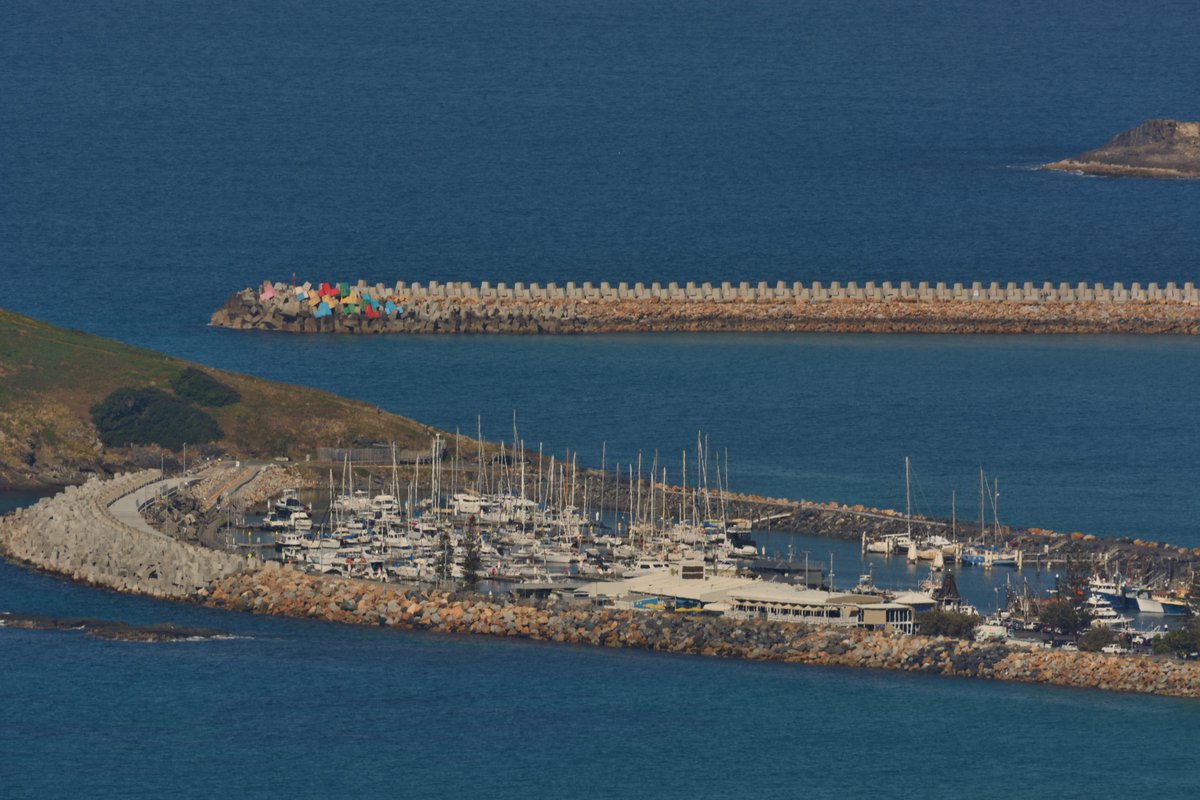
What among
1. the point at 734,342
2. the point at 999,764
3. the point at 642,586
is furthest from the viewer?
the point at 734,342

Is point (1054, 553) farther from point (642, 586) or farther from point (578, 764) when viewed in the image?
point (578, 764)

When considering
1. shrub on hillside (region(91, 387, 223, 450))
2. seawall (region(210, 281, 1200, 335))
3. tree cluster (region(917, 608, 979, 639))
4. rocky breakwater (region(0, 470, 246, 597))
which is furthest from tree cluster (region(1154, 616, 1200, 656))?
seawall (region(210, 281, 1200, 335))

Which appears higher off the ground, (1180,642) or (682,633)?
(682,633)

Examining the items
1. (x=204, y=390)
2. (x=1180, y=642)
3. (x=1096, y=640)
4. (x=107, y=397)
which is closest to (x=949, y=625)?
(x=1096, y=640)

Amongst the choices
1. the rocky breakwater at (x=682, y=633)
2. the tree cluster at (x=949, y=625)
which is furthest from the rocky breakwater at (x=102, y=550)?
the tree cluster at (x=949, y=625)

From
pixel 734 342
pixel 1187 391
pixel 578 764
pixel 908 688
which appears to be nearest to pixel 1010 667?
pixel 908 688

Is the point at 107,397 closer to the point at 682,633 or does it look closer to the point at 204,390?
the point at 204,390
